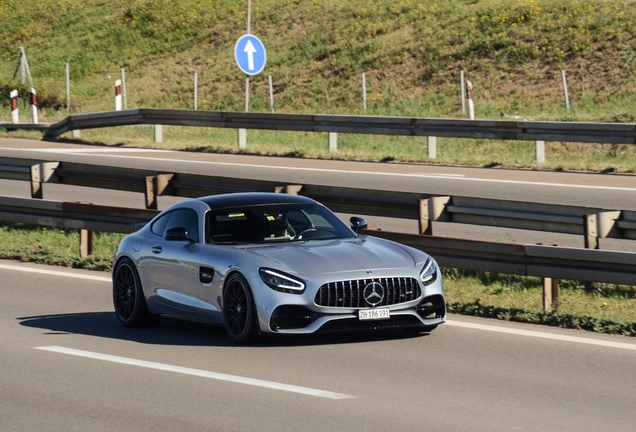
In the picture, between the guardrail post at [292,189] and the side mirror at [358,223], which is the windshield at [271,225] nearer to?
the side mirror at [358,223]

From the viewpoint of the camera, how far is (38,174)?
1666cm

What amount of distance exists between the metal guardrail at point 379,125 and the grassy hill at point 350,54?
739cm

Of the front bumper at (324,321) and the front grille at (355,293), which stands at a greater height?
the front grille at (355,293)

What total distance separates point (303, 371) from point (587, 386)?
1899 millimetres

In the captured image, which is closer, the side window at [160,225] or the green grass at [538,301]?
the green grass at [538,301]

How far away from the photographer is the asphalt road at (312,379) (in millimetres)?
6984

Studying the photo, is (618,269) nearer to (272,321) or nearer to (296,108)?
(272,321)

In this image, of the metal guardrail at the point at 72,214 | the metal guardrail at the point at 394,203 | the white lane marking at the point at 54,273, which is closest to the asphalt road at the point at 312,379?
the metal guardrail at the point at 394,203

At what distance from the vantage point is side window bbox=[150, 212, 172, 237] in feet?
35.8

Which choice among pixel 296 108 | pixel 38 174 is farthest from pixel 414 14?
pixel 38 174

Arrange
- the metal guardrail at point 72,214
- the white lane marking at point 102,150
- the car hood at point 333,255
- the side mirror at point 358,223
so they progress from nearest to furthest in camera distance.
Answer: the car hood at point 333,255, the side mirror at point 358,223, the metal guardrail at point 72,214, the white lane marking at point 102,150

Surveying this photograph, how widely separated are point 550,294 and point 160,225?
352cm

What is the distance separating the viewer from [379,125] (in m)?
25.4

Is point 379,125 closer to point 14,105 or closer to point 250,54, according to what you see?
point 250,54
